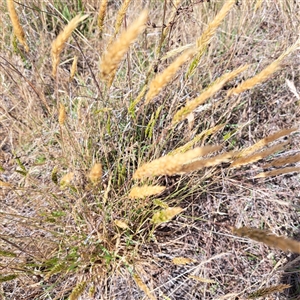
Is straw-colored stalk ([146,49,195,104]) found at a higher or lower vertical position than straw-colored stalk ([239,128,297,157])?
higher

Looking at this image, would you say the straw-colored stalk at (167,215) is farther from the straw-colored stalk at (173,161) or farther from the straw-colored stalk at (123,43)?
the straw-colored stalk at (123,43)

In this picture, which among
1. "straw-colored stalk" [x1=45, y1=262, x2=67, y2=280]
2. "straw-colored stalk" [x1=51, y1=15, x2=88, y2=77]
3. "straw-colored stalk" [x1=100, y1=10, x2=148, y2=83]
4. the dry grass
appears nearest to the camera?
"straw-colored stalk" [x1=100, y1=10, x2=148, y2=83]

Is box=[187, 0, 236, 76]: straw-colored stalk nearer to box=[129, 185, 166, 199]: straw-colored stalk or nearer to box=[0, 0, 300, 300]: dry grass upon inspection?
box=[0, 0, 300, 300]: dry grass

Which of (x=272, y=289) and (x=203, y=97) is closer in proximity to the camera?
(x=203, y=97)

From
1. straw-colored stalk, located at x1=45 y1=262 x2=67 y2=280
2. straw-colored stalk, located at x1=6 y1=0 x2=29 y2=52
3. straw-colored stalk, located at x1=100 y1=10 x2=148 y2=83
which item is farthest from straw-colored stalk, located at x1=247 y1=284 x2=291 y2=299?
straw-colored stalk, located at x1=6 y1=0 x2=29 y2=52

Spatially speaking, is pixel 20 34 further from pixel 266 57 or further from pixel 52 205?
pixel 266 57

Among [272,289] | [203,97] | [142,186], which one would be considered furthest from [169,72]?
[272,289]

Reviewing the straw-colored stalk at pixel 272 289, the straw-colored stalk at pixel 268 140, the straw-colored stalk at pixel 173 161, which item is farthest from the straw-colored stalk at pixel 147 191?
the straw-colored stalk at pixel 272 289

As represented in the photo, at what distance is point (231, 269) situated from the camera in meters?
1.37

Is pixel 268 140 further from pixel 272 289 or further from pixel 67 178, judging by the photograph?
pixel 67 178

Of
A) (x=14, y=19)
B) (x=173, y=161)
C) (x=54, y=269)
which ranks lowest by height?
(x=54, y=269)

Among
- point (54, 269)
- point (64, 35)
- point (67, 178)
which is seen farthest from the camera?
point (54, 269)

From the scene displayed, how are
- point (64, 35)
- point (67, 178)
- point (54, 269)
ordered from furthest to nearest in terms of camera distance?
point (54, 269) < point (67, 178) < point (64, 35)

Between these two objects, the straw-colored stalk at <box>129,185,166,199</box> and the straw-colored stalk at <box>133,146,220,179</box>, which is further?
the straw-colored stalk at <box>129,185,166,199</box>
